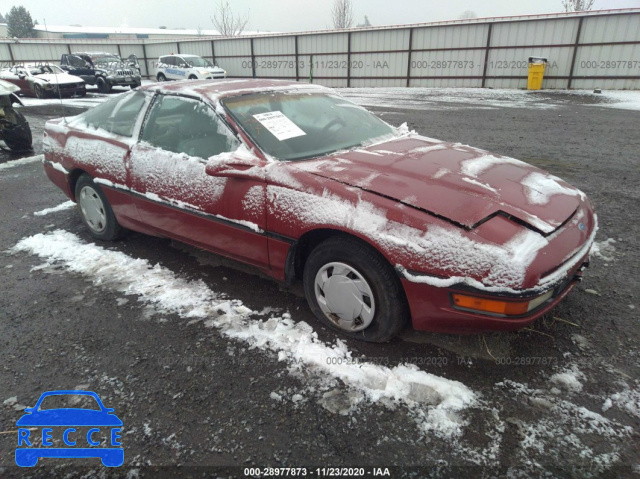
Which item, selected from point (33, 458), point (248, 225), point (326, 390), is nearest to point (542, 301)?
point (326, 390)

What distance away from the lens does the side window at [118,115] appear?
11.6 feet

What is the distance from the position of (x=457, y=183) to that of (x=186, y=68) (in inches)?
868

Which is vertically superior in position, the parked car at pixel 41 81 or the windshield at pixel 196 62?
the windshield at pixel 196 62

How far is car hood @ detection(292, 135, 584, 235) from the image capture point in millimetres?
2195

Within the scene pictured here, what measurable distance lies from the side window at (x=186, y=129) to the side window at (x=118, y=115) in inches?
8.8

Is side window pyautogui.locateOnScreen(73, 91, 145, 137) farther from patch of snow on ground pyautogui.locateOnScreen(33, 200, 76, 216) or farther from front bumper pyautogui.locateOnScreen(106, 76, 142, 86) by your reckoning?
front bumper pyautogui.locateOnScreen(106, 76, 142, 86)

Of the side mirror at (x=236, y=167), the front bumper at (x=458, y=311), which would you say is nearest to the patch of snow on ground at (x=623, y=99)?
the front bumper at (x=458, y=311)

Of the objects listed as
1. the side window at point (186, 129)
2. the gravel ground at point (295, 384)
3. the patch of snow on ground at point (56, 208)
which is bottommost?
the gravel ground at point (295, 384)

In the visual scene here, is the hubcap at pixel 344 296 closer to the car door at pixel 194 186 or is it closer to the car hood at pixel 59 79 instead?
the car door at pixel 194 186

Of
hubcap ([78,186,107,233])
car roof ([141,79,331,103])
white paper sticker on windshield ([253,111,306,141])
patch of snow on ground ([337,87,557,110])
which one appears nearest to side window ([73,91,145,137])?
car roof ([141,79,331,103])

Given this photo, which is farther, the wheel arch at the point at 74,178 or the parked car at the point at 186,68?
the parked car at the point at 186,68

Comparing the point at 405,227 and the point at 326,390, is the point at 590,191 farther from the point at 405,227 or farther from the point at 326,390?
the point at 326,390

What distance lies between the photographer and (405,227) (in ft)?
7.02

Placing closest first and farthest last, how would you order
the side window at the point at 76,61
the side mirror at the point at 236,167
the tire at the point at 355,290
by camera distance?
the tire at the point at 355,290
the side mirror at the point at 236,167
the side window at the point at 76,61
